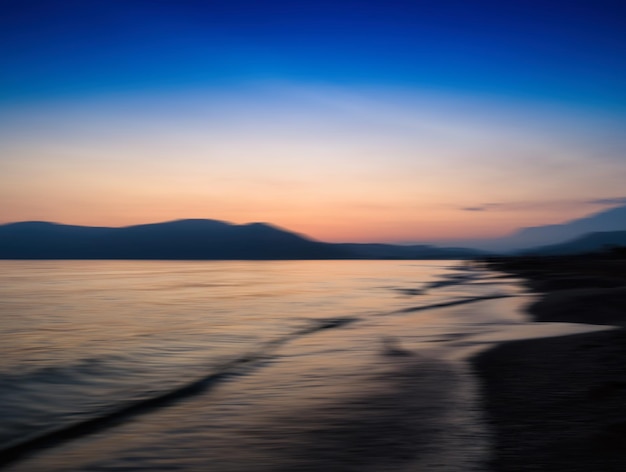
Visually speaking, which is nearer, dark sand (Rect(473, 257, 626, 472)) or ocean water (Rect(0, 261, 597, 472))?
dark sand (Rect(473, 257, 626, 472))

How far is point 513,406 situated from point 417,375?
2363 millimetres

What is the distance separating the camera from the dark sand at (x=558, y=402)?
4.36 m

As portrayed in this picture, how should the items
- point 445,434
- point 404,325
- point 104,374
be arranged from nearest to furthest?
point 445,434 → point 104,374 → point 404,325

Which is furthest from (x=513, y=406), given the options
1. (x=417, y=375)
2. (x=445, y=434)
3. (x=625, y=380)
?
(x=417, y=375)

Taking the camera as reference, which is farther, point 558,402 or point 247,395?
point 247,395

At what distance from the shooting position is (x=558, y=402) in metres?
5.95

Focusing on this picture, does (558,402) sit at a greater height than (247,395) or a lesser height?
greater

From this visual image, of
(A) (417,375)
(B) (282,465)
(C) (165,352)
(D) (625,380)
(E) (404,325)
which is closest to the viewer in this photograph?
(B) (282,465)

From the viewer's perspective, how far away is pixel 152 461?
4.78m

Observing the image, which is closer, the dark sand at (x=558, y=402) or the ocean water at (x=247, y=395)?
the dark sand at (x=558, y=402)

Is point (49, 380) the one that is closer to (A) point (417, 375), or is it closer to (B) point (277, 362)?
(B) point (277, 362)

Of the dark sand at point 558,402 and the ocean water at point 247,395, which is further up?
the dark sand at point 558,402

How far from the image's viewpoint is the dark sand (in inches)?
171

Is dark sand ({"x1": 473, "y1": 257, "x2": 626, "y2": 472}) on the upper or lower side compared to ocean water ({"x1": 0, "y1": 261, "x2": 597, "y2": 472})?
upper
